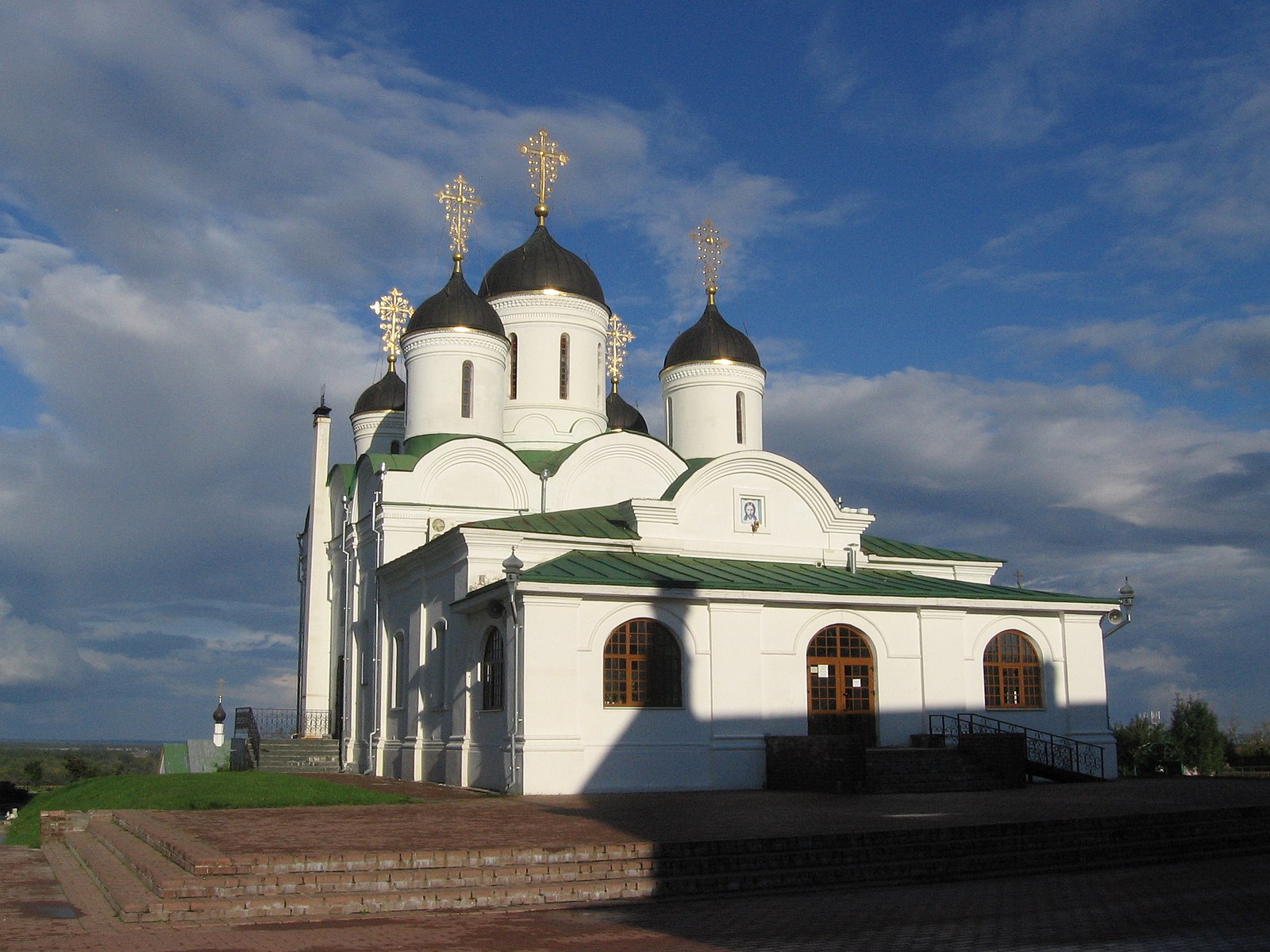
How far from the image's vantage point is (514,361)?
3142 cm

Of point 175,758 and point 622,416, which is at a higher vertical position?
point 622,416

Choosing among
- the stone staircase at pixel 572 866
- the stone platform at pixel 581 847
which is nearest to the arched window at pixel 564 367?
the stone platform at pixel 581 847

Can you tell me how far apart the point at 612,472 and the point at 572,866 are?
60.0 ft

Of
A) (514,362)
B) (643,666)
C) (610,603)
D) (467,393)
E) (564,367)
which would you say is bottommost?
(643,666)

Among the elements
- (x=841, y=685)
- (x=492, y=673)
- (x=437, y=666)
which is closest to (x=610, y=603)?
(x=492, y=673)

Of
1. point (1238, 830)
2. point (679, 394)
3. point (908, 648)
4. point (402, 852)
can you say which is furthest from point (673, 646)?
point (679, 394)

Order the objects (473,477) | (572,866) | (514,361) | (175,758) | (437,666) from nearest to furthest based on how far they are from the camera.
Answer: (572,866), (437,666), (473,477), (514,361), (175,758)

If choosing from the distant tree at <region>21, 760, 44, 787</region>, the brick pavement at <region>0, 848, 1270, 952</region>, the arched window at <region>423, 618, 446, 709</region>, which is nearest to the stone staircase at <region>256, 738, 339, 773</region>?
the arched window at <region>423, 618, 446, 709</region>

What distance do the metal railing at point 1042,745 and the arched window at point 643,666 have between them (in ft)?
17.5

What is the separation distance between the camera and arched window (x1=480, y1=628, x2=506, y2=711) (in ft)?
69.9

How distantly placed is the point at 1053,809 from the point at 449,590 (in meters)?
12.3

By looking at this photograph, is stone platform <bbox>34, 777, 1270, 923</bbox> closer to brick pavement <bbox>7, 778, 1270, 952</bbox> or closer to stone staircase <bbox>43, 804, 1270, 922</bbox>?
stone staircase <bbox>43, 804, 1270, 922</bbox>

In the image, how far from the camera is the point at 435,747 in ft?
78.3

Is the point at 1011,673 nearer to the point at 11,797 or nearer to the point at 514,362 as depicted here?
the point at 514,362
